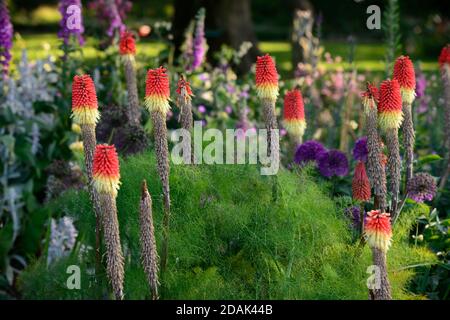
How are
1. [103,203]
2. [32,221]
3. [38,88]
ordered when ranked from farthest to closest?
[38,88]
[32,221]
[103,203]

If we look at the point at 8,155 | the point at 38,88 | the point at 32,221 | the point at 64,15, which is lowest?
the point at 32,221

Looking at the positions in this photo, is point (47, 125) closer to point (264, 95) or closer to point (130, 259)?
point (130, 259)

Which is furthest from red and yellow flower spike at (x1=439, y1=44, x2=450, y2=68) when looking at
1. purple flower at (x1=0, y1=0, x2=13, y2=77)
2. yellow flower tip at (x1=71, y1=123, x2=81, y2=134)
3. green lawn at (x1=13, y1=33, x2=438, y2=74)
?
green lawn at (x1=13, y1=33, x2=438, y2=74)

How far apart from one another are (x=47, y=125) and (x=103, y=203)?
3.18 metres

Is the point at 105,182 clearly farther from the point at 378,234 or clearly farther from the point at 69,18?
the point at 69,18

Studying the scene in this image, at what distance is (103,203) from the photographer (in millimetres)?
2822

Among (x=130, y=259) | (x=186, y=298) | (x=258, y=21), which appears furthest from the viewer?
(x=258, y=21)

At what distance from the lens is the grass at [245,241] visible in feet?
10.1

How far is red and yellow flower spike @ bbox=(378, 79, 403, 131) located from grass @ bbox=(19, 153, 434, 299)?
40 cm

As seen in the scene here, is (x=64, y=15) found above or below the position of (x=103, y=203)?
above

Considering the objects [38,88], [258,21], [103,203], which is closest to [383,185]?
[103,203]

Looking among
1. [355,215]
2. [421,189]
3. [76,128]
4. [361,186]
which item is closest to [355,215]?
[355,215]

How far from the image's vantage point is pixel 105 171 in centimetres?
277

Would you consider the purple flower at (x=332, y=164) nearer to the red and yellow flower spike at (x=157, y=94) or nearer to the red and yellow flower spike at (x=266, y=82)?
the red and yellow flower spike at (x=266, y=82)
